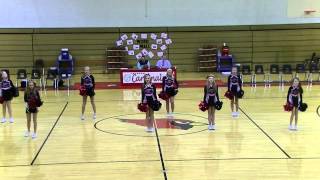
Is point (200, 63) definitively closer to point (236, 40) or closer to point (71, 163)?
point (236, 40)

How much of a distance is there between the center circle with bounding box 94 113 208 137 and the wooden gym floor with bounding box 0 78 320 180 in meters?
0.03

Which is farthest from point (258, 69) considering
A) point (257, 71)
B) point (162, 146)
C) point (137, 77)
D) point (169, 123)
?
point (162, 146)

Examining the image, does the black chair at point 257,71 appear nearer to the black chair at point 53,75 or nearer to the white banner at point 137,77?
the white banner at point 137,77

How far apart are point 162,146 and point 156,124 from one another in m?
2.72

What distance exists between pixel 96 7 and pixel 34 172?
17.4 metres

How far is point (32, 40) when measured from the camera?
91.3ft

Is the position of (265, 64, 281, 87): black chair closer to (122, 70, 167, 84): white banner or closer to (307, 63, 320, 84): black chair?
(307, 63, 320, 84): black chair

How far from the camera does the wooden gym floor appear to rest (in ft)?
33.4

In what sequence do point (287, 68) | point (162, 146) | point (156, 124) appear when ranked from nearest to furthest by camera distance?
point (162, 146) < point (156, 124) < point (287, 68)

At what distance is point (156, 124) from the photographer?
14969 millimetres

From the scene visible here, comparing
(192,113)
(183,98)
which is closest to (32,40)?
(183,98)

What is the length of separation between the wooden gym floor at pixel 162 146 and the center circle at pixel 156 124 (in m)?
0.03

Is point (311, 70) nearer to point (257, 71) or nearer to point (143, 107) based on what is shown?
point (257, 71)

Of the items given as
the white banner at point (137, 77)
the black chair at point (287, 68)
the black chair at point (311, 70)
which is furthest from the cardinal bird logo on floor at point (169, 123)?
the black chair at point (311, 70)
